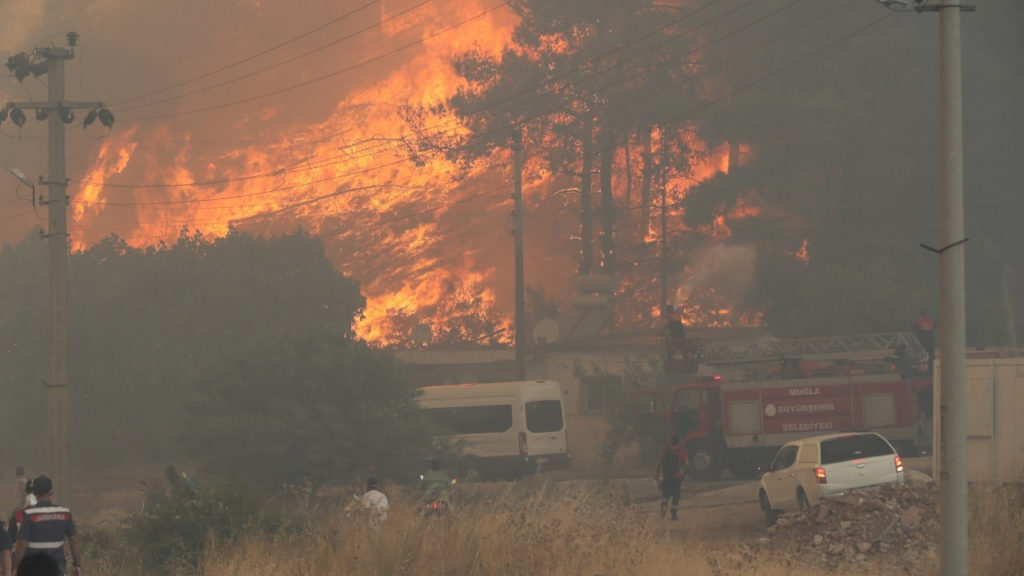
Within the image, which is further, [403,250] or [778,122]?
[403,250]

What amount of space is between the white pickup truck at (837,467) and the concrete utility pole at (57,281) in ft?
46.9

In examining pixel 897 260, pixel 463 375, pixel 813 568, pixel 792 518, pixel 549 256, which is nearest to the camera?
pixel 813 568

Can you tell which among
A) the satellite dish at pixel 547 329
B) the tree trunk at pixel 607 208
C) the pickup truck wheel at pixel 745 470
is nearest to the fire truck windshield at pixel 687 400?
the pickup truck wheel at pixel 745 470

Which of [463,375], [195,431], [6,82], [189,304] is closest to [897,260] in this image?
[463,375]

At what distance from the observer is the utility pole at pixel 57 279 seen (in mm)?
24938

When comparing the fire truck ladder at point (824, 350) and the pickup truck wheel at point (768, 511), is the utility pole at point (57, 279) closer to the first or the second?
the pickup truck wheel at point (768, 511)

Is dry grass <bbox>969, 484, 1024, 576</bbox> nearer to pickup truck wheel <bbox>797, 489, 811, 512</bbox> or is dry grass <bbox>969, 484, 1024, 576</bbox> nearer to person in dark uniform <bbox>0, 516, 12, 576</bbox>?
pickup truck wheel <bbox>797, 489, 811, 512</bbox>

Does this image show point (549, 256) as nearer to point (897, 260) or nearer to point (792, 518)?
point (897, 260)

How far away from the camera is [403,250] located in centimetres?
11900

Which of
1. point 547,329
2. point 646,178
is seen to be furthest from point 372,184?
point 547,329

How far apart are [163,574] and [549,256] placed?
3594 inches

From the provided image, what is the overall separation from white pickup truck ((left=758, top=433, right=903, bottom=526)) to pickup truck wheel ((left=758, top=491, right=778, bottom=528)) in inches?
31.2

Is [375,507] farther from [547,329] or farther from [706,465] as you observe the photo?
[547,329]

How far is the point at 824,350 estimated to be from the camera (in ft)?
112
